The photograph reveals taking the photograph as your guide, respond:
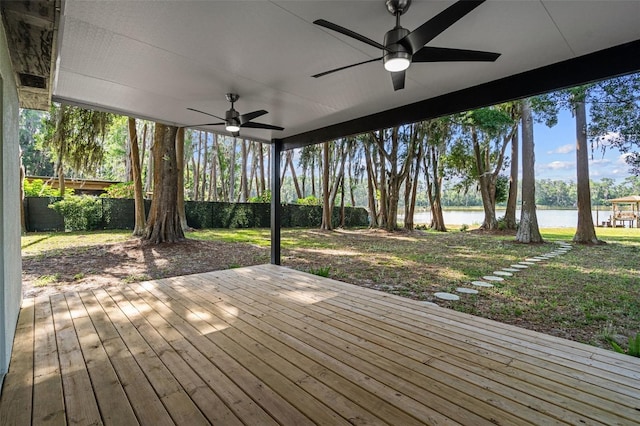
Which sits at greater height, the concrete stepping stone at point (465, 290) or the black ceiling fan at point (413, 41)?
the black ceiling fan at point (413, 41)

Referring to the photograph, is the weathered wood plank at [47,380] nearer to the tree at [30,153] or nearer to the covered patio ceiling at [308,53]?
the covered patio ceiling at [308,53]

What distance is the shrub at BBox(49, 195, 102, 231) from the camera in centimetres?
933

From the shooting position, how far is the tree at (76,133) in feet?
A: 23.3

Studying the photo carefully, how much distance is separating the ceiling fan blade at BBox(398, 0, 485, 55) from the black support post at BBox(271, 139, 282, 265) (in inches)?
140

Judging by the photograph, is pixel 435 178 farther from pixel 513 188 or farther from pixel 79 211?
pixel 79 211

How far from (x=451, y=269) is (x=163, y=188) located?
6521 mm

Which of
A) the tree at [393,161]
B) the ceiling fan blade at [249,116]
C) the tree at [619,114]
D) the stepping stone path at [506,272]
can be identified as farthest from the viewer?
the tree at [393,161]

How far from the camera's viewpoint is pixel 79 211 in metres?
9.52

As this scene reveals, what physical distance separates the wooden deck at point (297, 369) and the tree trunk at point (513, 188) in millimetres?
10883

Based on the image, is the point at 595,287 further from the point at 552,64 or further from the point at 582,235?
the point at 582,235

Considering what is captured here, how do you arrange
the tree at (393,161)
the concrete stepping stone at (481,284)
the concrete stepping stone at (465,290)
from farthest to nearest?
the tree at (393,161)
the concrete stepping stone at (481,284)
the concrete stepping stone at (465,290)

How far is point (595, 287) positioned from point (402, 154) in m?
9.40

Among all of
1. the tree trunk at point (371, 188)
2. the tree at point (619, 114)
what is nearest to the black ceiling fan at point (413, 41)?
the tree at point (619, 114)

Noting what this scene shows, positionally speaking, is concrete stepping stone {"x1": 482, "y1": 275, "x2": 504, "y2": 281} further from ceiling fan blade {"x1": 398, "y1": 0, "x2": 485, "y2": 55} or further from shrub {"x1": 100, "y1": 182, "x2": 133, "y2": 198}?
shrub {"x1": 100, "y1": 182, "x2": 133, "y2": 198}
